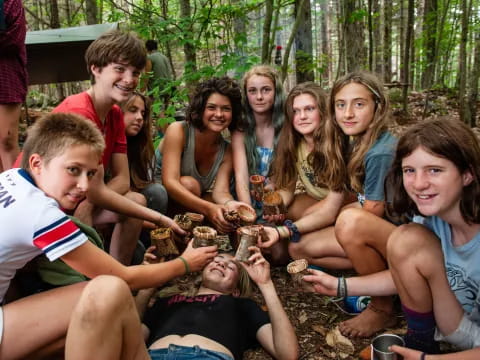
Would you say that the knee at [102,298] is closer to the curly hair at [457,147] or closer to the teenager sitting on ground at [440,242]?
the teenager sitting on ground at [440,242]

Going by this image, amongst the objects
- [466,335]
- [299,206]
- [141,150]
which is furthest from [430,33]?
[466,335]

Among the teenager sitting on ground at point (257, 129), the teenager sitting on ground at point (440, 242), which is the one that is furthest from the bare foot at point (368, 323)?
the teenager sitting on ground at point (257, 129)

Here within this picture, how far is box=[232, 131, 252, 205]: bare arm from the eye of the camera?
12.5ft


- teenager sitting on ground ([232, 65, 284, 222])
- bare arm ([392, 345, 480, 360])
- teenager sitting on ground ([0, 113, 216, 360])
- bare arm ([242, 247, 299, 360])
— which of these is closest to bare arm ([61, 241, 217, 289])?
teenager sitting on ground ([0, 113, 216, 360])

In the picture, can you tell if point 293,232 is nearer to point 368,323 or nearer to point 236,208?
point 236,208

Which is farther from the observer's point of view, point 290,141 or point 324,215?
point 290,141

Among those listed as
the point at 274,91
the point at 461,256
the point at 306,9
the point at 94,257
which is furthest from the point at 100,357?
the point at 306,9

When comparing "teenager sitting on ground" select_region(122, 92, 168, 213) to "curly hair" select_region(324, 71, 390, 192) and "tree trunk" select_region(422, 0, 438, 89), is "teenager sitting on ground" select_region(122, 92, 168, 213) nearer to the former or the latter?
"curly hair" select_region(324, 71, 390, 192)

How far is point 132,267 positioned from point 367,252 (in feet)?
5.02

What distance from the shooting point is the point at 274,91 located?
12.6 ft

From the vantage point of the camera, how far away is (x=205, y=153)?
4027mm

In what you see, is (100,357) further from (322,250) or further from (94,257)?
(322,250)

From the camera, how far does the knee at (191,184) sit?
376 cm

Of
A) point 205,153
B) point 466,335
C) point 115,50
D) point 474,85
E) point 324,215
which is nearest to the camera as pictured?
point 466,335
